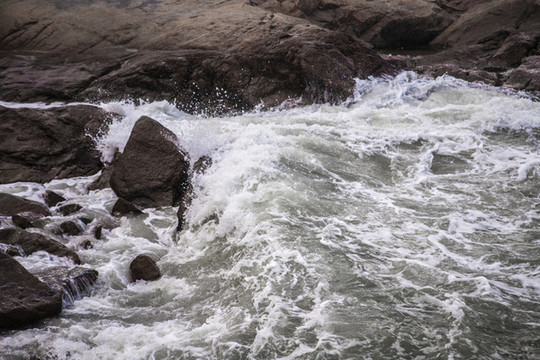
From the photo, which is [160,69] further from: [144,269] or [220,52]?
[144,269]

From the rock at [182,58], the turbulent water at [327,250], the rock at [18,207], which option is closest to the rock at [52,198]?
the turbulent water at [327,250]

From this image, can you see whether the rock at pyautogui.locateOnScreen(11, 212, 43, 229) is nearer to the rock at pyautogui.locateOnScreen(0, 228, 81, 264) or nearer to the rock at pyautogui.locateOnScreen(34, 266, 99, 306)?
the rock at pyautogui.locateOnScreen(0, 228, 81, 264)

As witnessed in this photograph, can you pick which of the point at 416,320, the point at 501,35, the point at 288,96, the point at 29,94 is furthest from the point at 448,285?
the point at 501,35

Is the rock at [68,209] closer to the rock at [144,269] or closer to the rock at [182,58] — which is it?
the rock at [144,269]

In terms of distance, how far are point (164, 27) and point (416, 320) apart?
10.0 metres

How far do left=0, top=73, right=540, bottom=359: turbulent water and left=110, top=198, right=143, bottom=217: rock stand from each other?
0.17 meters

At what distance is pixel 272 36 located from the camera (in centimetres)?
1139

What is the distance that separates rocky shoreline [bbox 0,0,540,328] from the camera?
6.65 metres

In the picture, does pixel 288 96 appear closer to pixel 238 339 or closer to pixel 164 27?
pixel 164 27

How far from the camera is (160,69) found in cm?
1077

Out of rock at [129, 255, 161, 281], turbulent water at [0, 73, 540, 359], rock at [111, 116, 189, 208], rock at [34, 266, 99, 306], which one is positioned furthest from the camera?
rock at [111, 116, 189, 208]

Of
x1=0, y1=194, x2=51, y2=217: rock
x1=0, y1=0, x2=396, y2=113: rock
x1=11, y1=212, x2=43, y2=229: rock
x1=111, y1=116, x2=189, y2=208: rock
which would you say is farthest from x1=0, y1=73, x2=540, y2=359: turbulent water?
x1=0, y1=0, x2=396, y2=113: rock

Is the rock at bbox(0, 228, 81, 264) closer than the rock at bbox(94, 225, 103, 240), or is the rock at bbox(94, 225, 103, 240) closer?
the rock at bbox(0, 228, 81, 264)

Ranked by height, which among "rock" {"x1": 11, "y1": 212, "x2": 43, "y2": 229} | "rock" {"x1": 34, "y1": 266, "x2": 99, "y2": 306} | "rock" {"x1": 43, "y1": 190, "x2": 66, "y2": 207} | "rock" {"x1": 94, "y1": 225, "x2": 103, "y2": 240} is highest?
"rock" {"x1": 34, "y1": 266, "x2": 99, "y2": 306}
